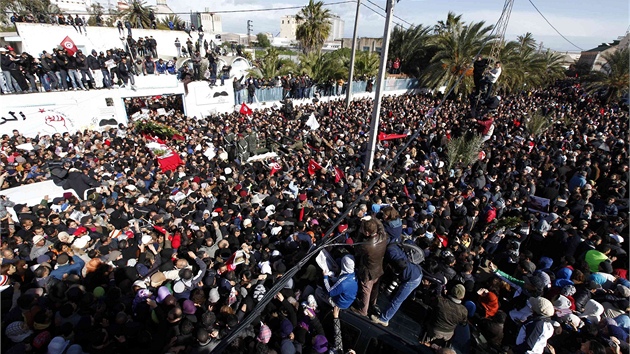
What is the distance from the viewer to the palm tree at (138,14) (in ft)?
82.3

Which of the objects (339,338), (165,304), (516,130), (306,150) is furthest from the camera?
(516,130)

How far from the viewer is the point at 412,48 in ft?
90.3

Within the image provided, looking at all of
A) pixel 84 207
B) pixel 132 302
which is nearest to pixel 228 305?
pixel 132 302

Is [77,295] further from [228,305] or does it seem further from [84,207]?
[84,207]

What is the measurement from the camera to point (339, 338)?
4.12m

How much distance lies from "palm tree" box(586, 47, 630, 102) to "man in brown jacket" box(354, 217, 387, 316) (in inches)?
1078

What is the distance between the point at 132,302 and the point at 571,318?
21.7ft

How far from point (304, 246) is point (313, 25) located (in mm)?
23063

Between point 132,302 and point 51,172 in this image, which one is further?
point 51,172

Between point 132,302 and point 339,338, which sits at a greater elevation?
point 339,338

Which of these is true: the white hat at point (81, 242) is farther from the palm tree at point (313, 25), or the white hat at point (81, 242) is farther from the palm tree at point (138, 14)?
the palm tree at point (138, 14)

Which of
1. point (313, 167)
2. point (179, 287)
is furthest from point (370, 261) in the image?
point (313, 167)

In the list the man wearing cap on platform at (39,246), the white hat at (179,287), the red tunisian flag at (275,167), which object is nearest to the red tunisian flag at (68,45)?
the red tunisian flag at (275,167)

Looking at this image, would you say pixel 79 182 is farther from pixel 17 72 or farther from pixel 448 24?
pixel 448 24
